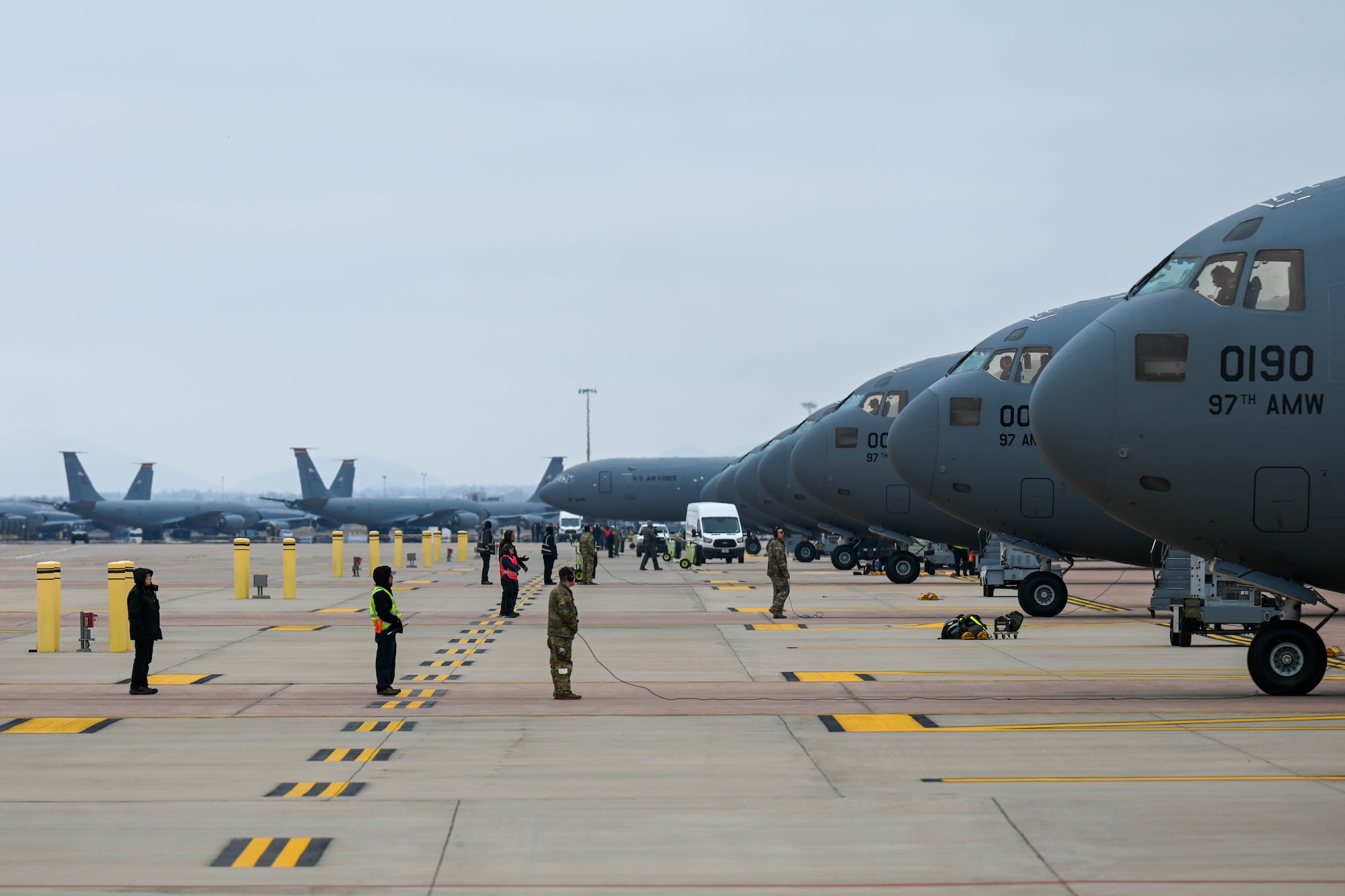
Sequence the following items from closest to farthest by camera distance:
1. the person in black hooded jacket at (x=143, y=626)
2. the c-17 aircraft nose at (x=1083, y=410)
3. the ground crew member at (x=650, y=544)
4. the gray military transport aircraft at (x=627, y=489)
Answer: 1. the c-17 aircraft nose at (x=1083, y=410)
2. the person in black hooded jacket at (x=143, y=626)
3. the ground crew member at (x=650, y=544)
4. the gray military transport aircraft at (x=627, y=489)

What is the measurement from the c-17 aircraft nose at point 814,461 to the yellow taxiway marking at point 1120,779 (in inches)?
1199

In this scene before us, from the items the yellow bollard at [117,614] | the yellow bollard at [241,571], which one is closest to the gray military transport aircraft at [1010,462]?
the yellow bollard at [117,614]

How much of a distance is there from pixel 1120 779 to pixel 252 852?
702 centimetres

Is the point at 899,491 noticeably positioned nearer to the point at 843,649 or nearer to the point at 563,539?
the point at 843,649

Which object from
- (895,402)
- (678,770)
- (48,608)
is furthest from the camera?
(895,402)

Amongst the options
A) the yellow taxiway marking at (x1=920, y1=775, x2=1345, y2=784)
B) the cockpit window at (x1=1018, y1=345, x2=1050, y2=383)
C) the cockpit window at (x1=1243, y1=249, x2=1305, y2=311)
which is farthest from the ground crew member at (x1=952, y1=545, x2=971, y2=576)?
the yellow taxiway marking at (x1=920, y1=775, x2=1345, y2=784)

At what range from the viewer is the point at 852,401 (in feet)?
142

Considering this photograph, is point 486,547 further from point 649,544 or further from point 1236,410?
point 1236,410

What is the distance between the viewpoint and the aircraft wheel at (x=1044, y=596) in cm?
2972

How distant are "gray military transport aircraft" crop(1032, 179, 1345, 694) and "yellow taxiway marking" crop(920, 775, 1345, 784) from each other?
5.15 metres

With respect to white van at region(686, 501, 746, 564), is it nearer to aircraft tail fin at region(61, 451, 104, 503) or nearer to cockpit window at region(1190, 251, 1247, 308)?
cockpit window at region(1190, 251, 1247, 308)

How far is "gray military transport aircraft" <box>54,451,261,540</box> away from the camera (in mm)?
137375

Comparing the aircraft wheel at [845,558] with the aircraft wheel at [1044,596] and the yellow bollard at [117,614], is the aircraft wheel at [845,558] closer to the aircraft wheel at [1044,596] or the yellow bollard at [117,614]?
the aircraft wheel at [1044,596]

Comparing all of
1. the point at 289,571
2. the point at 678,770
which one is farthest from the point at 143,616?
the point at 289,571
